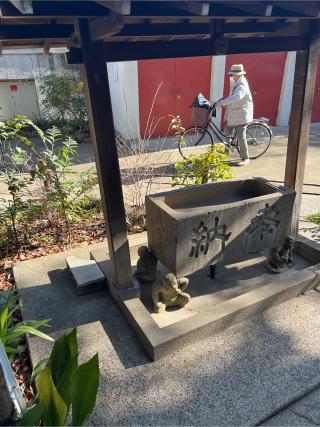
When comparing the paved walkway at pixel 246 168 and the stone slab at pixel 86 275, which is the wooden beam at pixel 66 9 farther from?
the paved walkway at pixel 246 168

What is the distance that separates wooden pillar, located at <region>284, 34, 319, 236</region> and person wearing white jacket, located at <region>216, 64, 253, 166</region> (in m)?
3.08

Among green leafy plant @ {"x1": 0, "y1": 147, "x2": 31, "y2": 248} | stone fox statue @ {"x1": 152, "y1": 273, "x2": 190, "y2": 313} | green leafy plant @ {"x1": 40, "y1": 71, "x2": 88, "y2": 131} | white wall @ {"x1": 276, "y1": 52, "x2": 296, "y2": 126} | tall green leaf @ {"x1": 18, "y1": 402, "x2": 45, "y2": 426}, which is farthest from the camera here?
white wall @ {"x1": 276, "y1": 52, "x2": 296, "y2": 126}

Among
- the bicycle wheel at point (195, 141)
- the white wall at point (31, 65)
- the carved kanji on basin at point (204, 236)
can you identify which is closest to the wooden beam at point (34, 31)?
the carved kanji on basin at point (204, 236)

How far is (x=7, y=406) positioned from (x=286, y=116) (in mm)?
11639

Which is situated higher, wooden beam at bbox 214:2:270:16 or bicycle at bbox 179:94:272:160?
wooden beam at bbox 214:2:270:16

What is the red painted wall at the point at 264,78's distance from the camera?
10156 mm

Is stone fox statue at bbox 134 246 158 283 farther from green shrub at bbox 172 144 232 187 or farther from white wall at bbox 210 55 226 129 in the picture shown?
white wall at bbox 210 55 226 129

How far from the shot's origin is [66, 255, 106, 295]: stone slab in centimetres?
311

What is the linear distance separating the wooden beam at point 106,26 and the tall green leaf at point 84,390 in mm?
1931

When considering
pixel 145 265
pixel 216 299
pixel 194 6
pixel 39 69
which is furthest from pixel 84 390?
pixel 39 69

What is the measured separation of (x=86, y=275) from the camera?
318 centimetres

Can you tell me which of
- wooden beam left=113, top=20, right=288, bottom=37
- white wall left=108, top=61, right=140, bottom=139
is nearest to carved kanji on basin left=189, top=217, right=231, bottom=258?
wooden beam left=113, top=20, right=288, bottom=37

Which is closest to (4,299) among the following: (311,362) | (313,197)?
(311,362)

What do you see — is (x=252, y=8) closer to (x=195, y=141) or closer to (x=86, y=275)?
(x=86, y=275)
